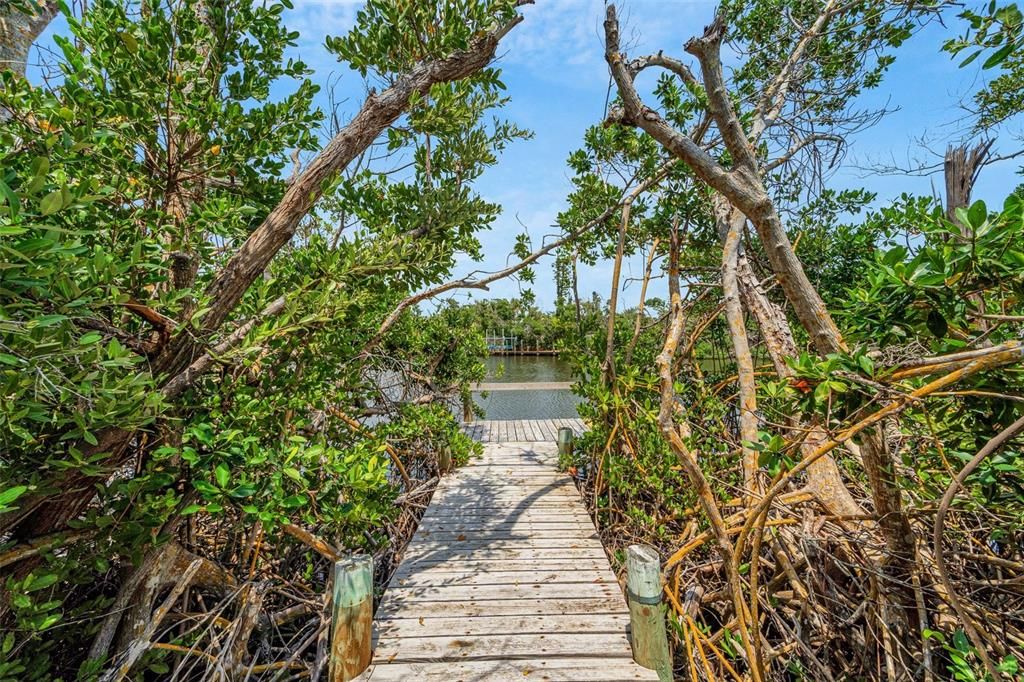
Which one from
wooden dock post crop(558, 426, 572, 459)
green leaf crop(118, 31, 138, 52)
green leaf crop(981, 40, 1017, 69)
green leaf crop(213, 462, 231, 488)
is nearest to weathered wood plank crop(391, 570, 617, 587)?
green leaf crop(213, 462, 231, 488)

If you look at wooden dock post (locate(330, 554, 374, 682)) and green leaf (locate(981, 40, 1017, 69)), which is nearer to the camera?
green leaf (locate(981, 40, 1017, 69))

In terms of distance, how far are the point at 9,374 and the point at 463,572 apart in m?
2.61

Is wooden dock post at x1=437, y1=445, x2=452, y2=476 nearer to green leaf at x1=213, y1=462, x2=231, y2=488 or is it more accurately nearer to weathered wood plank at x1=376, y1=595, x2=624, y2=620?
weathered wood plank at x1=376, y1=595, x2=624, y2=620

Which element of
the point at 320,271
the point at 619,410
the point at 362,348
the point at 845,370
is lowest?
the point at 619,410

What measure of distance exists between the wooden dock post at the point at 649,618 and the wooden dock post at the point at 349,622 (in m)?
1.41

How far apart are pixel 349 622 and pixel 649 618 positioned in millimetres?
1545

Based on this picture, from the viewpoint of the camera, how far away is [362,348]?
251cm

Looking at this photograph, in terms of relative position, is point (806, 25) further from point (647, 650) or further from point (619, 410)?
point (647, 650)

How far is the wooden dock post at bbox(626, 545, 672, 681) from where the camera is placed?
1902 mm

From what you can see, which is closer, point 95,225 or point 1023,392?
point 1023,392

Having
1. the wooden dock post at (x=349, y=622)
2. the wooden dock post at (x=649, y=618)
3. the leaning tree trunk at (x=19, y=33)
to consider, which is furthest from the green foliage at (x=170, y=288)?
the leaning tree trunk at (x=19, y=33)

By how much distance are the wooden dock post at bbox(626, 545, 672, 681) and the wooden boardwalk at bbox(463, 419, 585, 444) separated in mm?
4308

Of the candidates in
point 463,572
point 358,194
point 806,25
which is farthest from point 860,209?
point 463,572

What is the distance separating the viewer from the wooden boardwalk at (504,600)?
1.97 m
